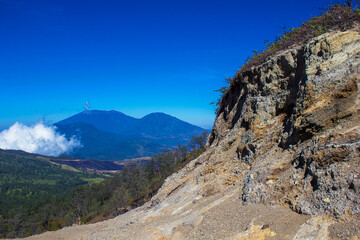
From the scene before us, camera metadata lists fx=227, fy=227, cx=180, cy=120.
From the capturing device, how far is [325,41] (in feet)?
32.7

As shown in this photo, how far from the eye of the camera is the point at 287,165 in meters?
8.84

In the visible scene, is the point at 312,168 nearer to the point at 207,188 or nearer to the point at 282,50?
the point at 207,188

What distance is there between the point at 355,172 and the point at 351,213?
46.5 inches

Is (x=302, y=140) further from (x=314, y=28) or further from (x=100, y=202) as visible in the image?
(x=100, y=202)

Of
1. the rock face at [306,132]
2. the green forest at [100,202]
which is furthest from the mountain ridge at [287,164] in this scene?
the green forest at [100,202]

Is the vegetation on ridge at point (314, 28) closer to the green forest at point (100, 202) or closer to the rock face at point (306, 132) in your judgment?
the rock face at point (306, 132)

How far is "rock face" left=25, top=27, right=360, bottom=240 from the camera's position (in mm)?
6496

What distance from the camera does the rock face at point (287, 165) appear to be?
6496mm

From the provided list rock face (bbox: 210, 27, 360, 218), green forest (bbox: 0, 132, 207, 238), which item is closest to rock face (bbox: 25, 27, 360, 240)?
rock face (bbox: 210, 27, 360, 218)

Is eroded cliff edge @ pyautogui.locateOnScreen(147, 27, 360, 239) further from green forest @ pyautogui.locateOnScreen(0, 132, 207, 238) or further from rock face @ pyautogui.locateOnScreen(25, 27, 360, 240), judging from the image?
green forest @ pyautogui.locateOnScreen(0, 132, 207, 238)

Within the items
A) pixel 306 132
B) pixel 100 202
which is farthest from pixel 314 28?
pixel 100 202

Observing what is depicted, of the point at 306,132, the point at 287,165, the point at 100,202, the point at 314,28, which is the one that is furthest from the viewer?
the point at 100,202

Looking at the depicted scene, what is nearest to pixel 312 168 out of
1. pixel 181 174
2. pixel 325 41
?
pixel 325 41

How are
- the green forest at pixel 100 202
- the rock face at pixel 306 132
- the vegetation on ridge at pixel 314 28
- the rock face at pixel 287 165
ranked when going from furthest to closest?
the green forest at pixel 100 202 < the vegetation on ridge at pixel 314 28 < the rock face at pixel 306 132 < the rock face at pixel 287 165
